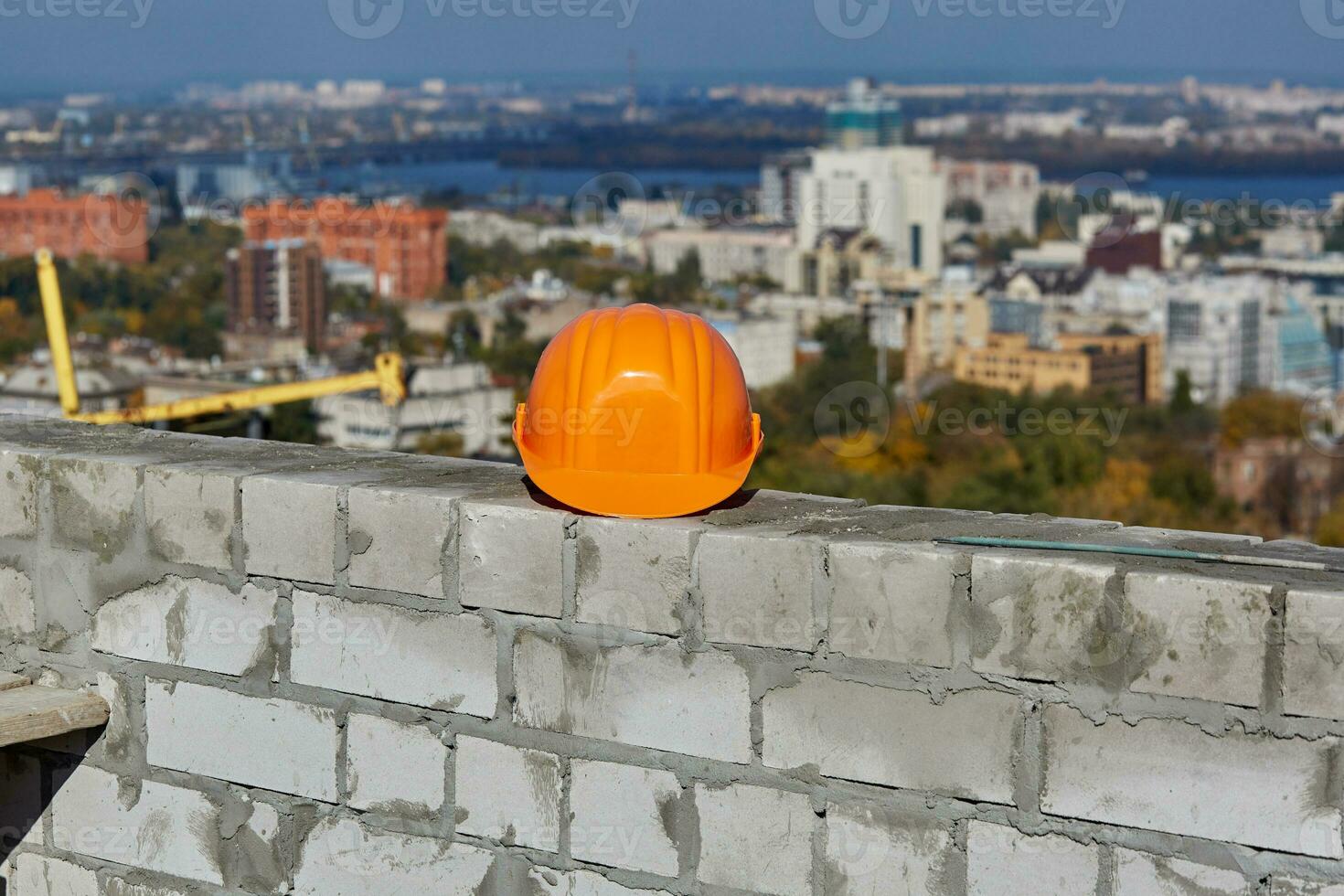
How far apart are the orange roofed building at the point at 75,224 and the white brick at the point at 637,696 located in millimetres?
50122

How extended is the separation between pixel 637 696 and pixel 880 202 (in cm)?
8276

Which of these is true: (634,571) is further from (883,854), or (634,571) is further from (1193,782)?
(1193,782)

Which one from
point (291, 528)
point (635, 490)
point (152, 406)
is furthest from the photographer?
point (152, 406)

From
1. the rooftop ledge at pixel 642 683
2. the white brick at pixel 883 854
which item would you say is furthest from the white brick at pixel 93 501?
the white brick at pixel 883 854

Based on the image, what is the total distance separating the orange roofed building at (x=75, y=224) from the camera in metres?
50.5

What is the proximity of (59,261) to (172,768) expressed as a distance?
49989 mm

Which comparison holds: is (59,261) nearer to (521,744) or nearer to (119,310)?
(119,310)

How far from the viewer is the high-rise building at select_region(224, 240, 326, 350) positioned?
54.9 m

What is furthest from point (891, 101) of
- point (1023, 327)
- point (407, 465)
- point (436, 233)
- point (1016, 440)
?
point (407, 465)

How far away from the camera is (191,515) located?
2840mm

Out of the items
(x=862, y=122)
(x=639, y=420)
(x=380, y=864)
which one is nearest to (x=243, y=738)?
(x=380, y=864)

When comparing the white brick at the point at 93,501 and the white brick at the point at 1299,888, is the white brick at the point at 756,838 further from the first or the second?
the white brick at the point at 93,501

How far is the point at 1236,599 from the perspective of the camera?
209cm

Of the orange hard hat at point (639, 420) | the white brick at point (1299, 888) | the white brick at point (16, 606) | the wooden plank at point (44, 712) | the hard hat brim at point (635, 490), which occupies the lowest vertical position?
the wooden plank at point (44, 712)
